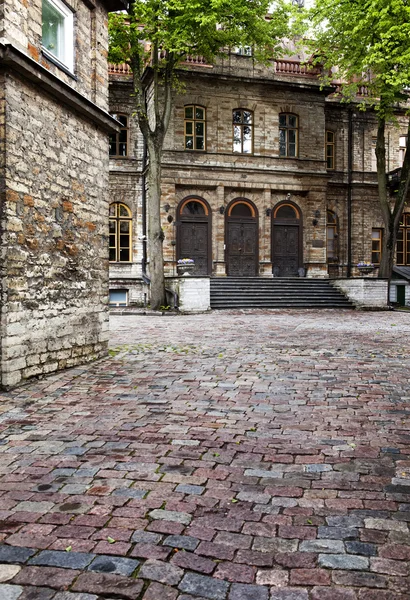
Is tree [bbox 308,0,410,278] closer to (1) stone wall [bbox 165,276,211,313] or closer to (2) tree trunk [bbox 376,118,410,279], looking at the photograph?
(2) tree trunk [bbox 376,118,410,279]

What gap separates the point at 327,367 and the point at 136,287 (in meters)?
17.9

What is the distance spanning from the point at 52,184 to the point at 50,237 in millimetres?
707

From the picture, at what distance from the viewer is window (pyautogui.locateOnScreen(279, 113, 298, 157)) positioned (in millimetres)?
26031

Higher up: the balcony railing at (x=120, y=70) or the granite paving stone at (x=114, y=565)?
the balcony railing at (x=120, y=70)

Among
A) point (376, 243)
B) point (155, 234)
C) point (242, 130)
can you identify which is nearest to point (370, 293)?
point (376, 243)

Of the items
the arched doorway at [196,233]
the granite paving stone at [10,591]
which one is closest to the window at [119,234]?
the arched doorway at [196,233]

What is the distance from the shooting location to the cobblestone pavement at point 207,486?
8.04 ft

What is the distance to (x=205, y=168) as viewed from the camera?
79.7ft

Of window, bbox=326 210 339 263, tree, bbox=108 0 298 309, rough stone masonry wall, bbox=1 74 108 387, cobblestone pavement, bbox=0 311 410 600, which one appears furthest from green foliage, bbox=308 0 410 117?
cobblestone pavement, bbox=0 311 410 600

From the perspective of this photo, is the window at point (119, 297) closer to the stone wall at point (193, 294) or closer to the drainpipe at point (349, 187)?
the stone wall at point (193, 294)

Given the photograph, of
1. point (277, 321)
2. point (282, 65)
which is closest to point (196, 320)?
point (277, 321)

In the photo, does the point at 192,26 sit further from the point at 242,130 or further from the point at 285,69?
the point at 285,69

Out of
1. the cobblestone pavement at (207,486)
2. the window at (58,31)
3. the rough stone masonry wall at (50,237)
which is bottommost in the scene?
the cobblestone pavement at (207,486)

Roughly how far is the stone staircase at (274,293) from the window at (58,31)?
13.3 metres
